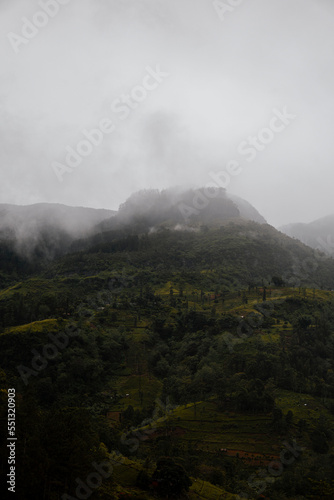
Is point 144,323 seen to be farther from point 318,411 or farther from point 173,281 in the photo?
point 318,411

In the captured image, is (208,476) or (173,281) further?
(173,281)

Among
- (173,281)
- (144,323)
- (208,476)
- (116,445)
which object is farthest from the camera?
(173,281)

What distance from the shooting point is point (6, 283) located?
605 ft

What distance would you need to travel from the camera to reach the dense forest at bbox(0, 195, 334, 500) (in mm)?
30562

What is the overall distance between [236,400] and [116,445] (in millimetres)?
23599

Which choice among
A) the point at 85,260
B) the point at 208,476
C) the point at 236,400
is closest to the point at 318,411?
the point at 236,400

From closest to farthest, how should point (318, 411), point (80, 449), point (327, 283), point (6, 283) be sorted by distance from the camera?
point (80, 449), point (318, 411), point (327, 283), point (6, 283)

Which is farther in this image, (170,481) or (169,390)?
(169,390)

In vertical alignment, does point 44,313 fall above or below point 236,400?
above

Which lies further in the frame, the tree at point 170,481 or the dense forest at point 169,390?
the tree at point 170,481

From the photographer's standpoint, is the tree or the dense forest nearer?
the dense forest

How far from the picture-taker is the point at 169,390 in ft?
248

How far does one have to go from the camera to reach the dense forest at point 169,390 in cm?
3056

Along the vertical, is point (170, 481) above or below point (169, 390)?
above
